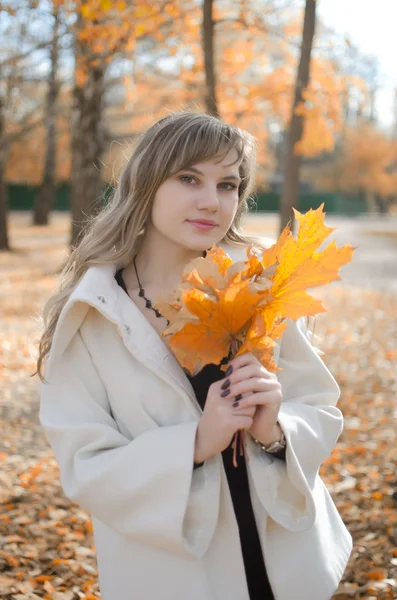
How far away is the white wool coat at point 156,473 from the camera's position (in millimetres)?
1787

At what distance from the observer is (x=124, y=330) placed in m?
1.91

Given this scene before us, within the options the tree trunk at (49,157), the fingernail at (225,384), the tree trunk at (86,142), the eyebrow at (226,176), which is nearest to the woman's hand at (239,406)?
the fingernail at (225,384)

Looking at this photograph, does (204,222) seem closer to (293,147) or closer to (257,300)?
(257,300)

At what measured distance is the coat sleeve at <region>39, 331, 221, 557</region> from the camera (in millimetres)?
1758

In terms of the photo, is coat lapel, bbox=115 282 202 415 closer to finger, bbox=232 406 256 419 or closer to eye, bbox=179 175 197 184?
finger, bbox=232 406 256 419

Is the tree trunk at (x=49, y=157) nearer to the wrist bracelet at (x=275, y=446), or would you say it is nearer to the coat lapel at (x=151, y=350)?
the coat lapel at (x=151, y=350)

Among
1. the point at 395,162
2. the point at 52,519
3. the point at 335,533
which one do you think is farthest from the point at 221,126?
the point at 395,162

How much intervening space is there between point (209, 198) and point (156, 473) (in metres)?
0.83

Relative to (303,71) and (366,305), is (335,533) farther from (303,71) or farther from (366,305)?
(366,305)

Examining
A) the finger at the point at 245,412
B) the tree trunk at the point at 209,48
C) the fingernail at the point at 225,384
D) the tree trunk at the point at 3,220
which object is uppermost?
the tree trunk at the point at 209,48

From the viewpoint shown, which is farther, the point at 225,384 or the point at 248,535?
the point at 248,535

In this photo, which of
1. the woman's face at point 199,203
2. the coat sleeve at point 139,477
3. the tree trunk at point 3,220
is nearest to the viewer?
the coat sleeve at point 139,477

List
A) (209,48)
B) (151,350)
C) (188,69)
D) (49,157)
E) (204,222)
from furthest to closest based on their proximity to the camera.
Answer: (49,157) < (188,69) < (209,48) < (204,222) < (151,350)

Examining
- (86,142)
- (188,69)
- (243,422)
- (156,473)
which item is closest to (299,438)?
(243,422)
